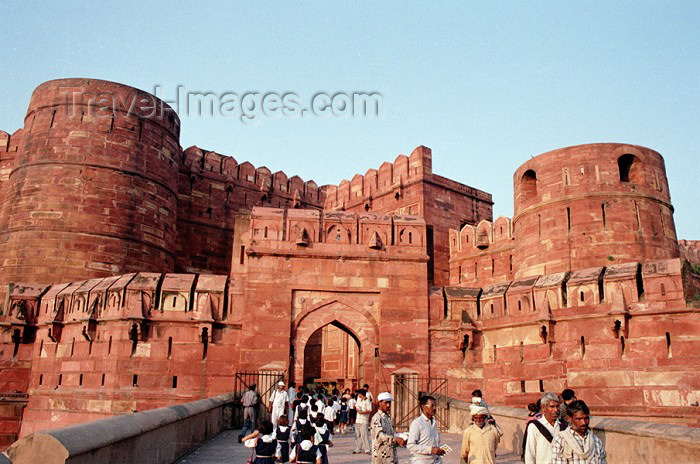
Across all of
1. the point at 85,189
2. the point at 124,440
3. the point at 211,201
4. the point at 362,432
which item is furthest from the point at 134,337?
the point at 211,201

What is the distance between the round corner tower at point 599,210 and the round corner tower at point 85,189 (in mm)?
11863

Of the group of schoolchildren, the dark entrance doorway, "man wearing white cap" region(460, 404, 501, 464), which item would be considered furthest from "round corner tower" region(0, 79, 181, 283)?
"man wearing white cap" region(460, 404, 501, 464)

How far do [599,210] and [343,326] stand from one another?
275 inches

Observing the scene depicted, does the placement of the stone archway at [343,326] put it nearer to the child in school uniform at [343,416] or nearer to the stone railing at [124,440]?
the child in school uniform at [343,416]

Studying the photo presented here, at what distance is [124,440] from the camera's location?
5391 mm

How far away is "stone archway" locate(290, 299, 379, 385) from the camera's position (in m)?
13.9

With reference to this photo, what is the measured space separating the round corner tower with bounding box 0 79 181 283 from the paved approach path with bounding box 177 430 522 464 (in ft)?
31.6

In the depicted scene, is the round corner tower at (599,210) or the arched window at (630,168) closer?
the round corner tower at (599,210)

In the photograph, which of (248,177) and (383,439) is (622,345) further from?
(248,177)

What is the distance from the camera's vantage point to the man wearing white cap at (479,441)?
494 centimetres

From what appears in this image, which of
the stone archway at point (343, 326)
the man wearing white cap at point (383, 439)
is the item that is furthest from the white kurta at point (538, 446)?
the stone archway at point (343, 326)

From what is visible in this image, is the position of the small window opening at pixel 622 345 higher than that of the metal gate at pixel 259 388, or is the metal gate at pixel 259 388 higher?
the small window opening at pixel 622 345

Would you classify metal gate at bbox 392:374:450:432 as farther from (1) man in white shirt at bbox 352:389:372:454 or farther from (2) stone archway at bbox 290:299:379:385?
(1) man in white shirt at bbox 352:389:372:454

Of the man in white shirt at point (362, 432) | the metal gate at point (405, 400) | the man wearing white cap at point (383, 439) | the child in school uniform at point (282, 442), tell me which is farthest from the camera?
the metal gate at point (405, 400)
